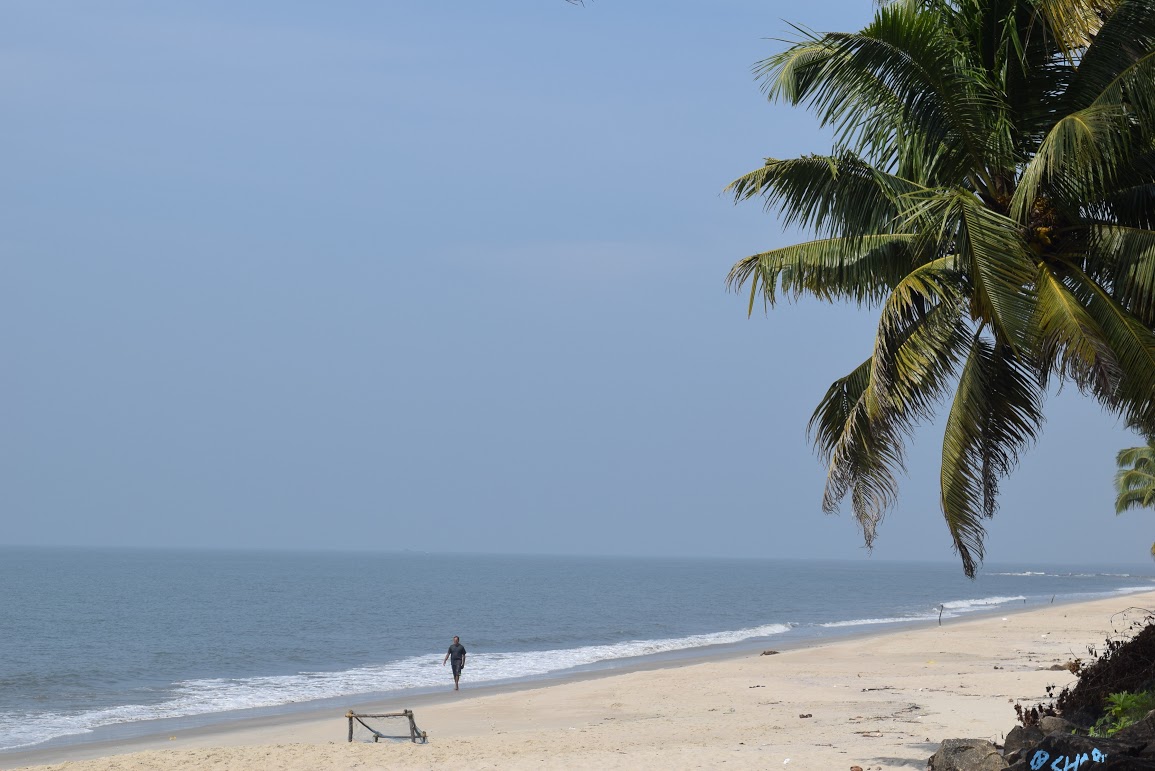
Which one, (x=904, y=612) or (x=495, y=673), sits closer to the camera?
(x=495, y=673)

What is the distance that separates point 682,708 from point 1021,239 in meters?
13.9

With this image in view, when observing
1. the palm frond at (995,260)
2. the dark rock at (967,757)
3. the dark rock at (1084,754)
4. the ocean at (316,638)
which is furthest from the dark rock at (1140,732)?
the ocean at (316,638)

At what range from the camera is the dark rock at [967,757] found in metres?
8.17

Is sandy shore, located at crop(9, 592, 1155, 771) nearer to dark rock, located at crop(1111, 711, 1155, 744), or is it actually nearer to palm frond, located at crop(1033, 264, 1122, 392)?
dark rock, located at crop(1111, 711, 1155, 744)

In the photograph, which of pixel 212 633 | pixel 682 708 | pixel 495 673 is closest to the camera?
pixel 682 708

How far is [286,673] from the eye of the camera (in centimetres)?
3434

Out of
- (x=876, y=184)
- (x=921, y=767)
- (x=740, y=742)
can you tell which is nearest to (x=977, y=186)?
(x=876, y=184)

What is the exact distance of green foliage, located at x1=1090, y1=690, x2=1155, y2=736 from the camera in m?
8.05

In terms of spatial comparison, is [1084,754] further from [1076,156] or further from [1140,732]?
[1076,156]

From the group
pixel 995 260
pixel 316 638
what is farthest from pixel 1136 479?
pixel 995 260

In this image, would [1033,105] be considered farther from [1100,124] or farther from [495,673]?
[495,673]

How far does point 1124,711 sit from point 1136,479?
50.7m

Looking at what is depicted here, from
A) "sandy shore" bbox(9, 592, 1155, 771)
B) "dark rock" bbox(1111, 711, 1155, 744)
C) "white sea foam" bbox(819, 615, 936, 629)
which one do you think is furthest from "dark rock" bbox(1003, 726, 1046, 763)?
"white sea foam" bbox(819, 615, 936, 629)

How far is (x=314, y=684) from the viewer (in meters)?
30.5
